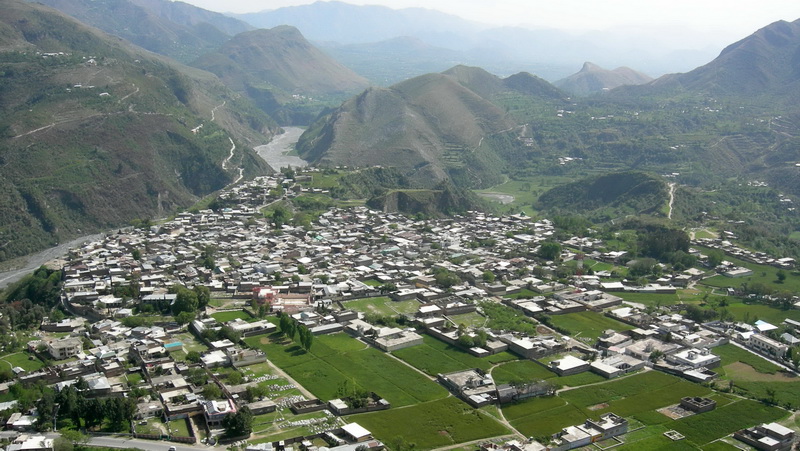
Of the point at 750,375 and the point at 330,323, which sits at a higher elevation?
the point at 330,323

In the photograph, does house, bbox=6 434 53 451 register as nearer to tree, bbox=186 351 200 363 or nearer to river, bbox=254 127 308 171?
tree, bbox=186 351 200 363

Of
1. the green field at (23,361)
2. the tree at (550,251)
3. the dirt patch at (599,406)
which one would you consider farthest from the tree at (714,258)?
the green field at (23,361)

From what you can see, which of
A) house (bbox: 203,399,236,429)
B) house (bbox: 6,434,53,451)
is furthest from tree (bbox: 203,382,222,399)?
house (bbox: 6,434,53,451)

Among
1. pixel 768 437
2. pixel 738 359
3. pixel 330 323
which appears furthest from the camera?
pixel 330 323

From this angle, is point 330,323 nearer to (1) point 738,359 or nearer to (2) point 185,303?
(2) point 185,303

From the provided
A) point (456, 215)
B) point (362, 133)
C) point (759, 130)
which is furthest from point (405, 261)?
point (759, 130)

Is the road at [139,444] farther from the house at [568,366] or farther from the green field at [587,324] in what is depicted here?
Result: the green field at [587,324]

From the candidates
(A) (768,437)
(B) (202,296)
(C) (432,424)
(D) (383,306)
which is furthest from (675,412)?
(B) (202,296)
